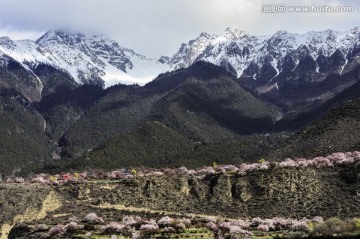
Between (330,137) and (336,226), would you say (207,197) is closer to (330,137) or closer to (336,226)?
(330,137)

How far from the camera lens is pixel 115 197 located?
91.6 m

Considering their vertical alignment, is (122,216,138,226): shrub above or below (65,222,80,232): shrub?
above

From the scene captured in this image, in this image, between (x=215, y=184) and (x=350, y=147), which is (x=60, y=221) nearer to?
(x=215, y=184)

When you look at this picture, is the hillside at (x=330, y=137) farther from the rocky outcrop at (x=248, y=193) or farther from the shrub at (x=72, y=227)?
the shrub at (x=72, y=227)

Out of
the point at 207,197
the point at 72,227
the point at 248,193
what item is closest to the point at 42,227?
the point at 72,227

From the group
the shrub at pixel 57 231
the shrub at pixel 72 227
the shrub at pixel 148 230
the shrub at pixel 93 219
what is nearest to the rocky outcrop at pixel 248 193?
the shrub at pixel 93 219

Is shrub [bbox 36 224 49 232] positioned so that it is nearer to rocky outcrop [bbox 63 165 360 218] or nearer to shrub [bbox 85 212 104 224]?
shrub [bbox 85 212 104 224]

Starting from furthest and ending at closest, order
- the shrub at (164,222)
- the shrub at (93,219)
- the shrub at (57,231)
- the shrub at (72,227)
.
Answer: the shrub at (93,219)
the shrub at (164,222)
the shrub at (72,227)
the shrub at (57,231)

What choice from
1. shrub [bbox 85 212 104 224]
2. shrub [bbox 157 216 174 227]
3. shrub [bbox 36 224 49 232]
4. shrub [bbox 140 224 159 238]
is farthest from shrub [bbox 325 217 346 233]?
shrub [bbox 36 224 49 232]

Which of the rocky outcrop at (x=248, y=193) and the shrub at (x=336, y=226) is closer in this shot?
the shrub at (x=336, y=226)

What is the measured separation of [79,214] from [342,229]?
38619 millimetres

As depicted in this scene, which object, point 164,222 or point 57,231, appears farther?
point 164,222

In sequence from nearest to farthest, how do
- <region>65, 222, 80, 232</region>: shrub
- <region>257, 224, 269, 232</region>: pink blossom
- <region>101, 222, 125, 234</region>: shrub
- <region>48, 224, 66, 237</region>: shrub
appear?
1. <region>101, 222, 125, 234</region>: shrub
2. <region>257, 224, 269, 232</region>: pink blossom
3. <region>48, 224, 66, 237</region>: shrub
4. <region>65, 222, 80, 232</region>: shrub

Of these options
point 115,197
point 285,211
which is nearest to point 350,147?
point 285,211
